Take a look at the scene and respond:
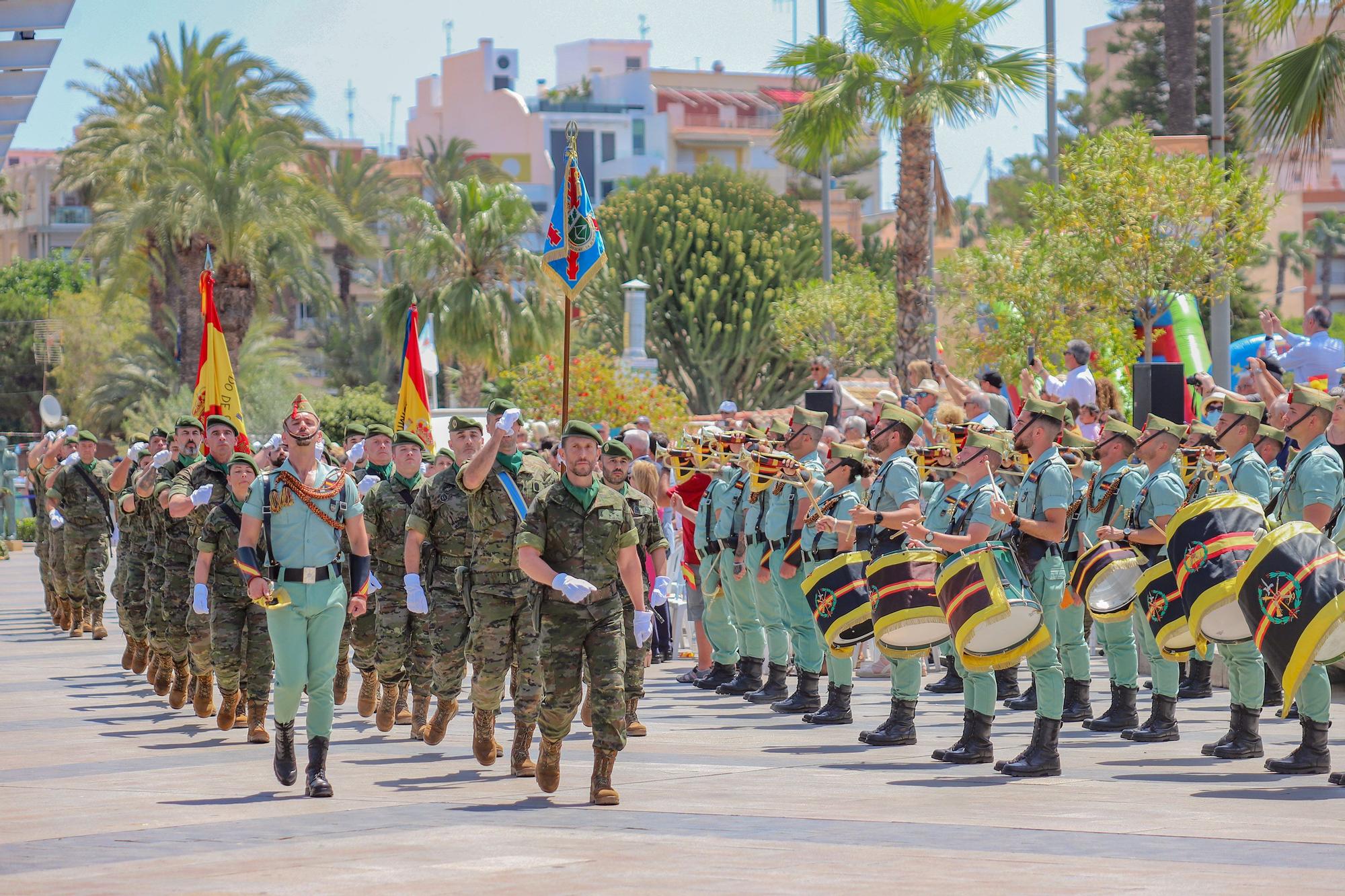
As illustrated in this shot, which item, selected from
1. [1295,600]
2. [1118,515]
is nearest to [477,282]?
[1118,515]

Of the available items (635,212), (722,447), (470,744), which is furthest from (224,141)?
(470,744)

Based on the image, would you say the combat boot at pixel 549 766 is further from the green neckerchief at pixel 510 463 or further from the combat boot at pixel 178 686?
the combat boot at pixel 178 686

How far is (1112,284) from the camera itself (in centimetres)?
2406

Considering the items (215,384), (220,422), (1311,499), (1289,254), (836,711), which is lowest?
(836,711)

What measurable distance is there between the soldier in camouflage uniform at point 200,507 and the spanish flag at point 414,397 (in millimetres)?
1787

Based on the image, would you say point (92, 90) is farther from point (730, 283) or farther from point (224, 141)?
point (730, 283)

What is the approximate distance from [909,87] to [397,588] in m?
17.0

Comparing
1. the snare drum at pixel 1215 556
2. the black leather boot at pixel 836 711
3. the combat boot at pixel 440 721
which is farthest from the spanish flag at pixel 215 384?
the snare drum at pixel 1215 556

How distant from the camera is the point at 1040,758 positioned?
1066cm

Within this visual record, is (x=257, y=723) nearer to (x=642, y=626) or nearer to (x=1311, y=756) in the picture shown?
(x=642, y=626)

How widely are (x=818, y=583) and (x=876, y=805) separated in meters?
3.38

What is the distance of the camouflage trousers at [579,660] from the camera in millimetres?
9875

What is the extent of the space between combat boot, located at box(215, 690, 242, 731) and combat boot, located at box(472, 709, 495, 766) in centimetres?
268

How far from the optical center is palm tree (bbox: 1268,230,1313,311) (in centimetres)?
9475
